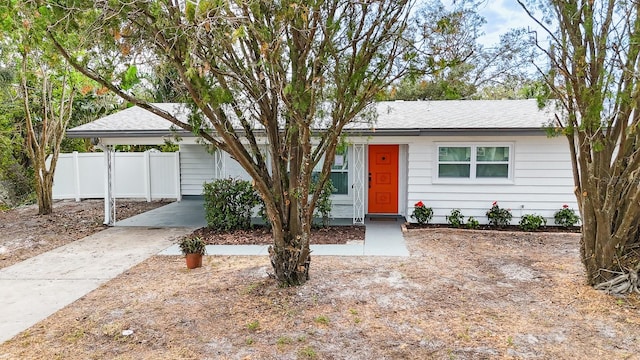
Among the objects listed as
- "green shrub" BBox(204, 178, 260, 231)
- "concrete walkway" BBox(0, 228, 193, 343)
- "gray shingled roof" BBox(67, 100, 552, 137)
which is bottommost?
"concrete walkway" BBox(0, 228, 193, 343)

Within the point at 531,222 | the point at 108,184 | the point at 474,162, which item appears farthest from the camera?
the point at 108,184

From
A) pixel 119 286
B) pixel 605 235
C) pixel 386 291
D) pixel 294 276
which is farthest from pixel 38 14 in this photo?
pixel 605 235

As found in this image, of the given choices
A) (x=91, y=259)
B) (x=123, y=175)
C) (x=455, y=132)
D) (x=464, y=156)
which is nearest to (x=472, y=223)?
(x=464, y=156)

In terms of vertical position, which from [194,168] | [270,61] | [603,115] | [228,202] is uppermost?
[270,61]

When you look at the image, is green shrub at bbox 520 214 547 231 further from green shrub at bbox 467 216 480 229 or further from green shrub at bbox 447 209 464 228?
green shrub at bbox 447 209 464 228

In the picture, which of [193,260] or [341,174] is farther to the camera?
[341,174]

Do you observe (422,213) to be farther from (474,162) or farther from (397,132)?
(397,132)

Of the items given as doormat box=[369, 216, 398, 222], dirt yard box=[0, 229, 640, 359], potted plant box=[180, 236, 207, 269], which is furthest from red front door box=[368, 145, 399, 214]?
potted plant box=[180, 236, 207, 269]

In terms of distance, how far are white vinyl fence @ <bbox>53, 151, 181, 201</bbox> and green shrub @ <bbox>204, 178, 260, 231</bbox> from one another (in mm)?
4828

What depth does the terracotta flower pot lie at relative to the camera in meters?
6.60

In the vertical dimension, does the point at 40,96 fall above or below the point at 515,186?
above

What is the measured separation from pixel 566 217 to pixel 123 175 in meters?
12.9

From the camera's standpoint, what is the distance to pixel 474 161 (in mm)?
9711

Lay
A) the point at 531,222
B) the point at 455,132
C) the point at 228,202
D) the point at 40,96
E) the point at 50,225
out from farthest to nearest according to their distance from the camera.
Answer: the point at 40,96, the point at 50,225, the point at 228,202, the point at 531,222, the point at 455,132
